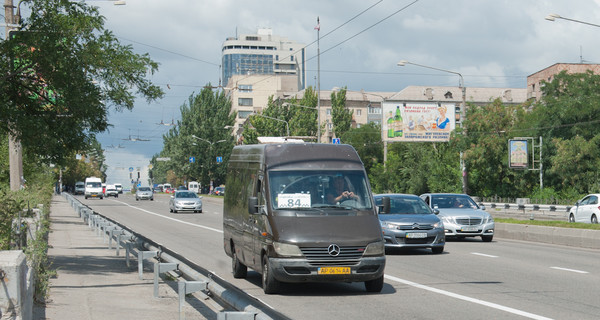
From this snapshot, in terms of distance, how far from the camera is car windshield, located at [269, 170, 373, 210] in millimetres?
12805

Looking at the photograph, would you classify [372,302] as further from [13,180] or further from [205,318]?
[13,180]

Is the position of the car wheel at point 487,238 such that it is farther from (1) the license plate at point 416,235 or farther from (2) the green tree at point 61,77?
(2) the green tree at point 61,77

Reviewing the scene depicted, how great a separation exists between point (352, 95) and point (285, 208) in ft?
474

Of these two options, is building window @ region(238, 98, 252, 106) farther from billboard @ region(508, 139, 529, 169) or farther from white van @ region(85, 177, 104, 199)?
billboard @ region(508, 139, 529, 169)

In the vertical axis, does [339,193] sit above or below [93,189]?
above

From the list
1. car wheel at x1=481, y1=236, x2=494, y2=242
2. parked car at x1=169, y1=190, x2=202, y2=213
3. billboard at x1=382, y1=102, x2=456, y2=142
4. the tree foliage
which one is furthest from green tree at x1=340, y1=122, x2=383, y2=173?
car wheel at x1=481, y1=236, x2=494, y2=242

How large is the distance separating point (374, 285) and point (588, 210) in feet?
86.8

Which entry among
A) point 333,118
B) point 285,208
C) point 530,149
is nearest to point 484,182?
point 530,149

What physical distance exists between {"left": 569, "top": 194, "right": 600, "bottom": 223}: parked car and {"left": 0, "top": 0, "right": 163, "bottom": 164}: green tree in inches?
988

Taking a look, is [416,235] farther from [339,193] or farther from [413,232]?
[339,193]

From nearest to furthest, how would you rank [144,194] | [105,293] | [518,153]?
[105,293], [518,153], [144,194]

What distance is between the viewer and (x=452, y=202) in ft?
86.3

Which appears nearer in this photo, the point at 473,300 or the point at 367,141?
the point at 473,300

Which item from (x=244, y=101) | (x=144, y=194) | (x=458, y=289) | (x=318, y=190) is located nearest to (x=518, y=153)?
(x=144, y=194)
